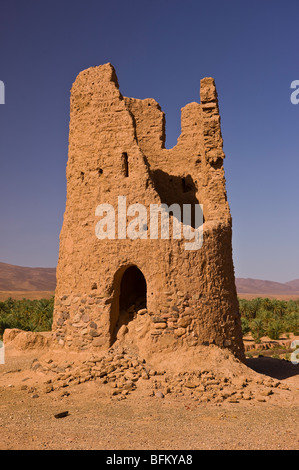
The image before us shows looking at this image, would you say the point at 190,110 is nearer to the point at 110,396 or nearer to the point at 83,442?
the point at 110,396

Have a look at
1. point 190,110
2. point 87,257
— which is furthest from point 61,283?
point 190,110

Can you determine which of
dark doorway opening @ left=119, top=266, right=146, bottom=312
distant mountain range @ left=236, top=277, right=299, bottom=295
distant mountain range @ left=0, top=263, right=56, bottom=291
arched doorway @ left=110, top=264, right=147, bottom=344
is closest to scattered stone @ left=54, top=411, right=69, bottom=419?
arched doorway @ left=110, top=264, right=147, bottom=344

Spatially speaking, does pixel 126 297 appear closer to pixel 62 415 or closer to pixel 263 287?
pixel 62 415

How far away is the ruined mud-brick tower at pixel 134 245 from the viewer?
9.55 meters

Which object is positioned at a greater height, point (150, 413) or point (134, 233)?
point (134, 233)

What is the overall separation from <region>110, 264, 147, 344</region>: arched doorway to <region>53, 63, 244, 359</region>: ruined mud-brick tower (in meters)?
0.03

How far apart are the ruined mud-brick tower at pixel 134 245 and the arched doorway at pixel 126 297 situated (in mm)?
35

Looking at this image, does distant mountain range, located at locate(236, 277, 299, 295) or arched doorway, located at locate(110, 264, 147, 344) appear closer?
arched doorway, located at locate(110, 264, 147, 344)

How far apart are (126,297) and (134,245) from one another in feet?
7.64

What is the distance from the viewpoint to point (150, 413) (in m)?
7.12

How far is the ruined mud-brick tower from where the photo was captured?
9.55m

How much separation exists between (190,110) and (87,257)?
20.4 ft

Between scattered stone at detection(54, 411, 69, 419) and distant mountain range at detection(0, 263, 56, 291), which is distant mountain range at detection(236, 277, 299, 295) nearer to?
distant mountain range at detection(0, 263, 56, 291)
